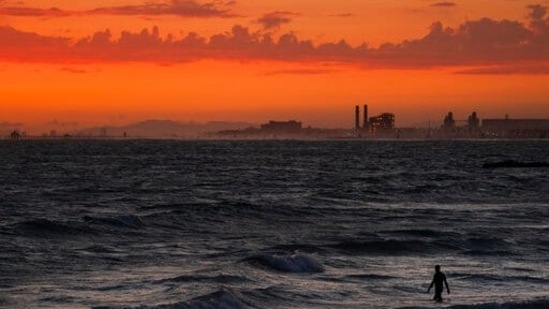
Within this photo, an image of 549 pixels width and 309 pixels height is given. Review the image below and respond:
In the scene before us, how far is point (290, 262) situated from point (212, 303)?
1009cm

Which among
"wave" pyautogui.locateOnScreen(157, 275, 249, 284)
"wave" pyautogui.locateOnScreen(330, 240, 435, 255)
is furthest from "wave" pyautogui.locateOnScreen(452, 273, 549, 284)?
Answer: "wave" pyautogui.locateOnScreen(157, 275, 249, 284)

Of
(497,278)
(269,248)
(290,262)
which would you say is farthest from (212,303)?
(269,248)

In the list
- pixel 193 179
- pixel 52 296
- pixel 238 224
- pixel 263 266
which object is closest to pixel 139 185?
pixel 193 179

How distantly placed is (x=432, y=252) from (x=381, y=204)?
109 feet

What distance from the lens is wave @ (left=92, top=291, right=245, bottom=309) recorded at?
103ft

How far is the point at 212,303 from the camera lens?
3212 centimetres

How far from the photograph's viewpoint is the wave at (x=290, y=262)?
41156 millimetres

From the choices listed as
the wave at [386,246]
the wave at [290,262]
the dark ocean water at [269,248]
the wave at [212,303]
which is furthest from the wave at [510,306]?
the wave at [386,246]

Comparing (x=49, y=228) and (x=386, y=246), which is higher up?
(x=49, y=228)

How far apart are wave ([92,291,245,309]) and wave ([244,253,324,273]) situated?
8.05m

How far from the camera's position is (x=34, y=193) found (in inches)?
3524

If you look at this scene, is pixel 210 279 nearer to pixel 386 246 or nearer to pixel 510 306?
pixel 510 306

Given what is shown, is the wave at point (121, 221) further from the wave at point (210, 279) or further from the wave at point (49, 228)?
the wave at point (210, 279)

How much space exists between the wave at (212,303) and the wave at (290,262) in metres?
8.05
